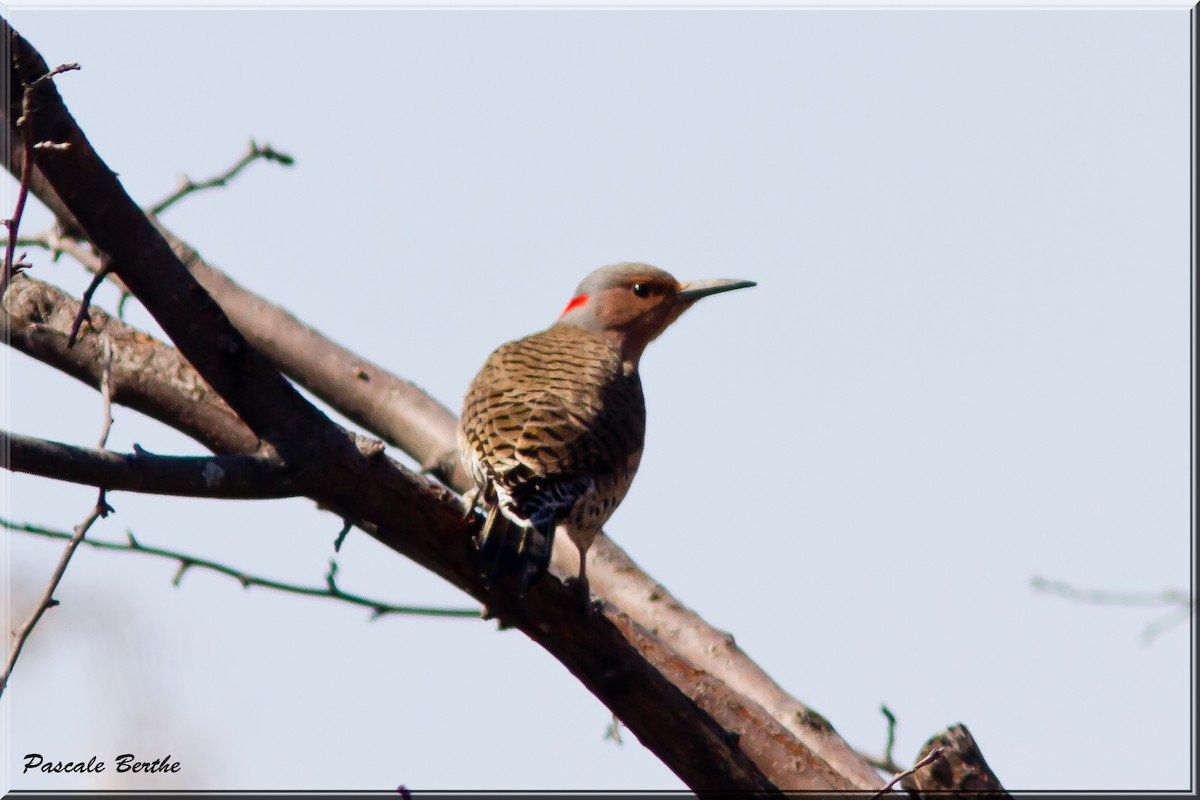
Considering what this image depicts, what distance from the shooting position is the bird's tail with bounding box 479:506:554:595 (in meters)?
3.48

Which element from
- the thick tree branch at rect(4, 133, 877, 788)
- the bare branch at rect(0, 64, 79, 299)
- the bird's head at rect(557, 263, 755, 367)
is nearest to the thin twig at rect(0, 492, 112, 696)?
the bare branch at rect(0, 64, 79, 299)

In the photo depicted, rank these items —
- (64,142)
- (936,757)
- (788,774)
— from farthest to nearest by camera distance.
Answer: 1. (788,774)
2. (936,757)
3. (64,142)

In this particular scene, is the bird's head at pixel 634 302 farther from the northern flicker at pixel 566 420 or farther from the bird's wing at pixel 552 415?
the bird's wing at pixel 552 415

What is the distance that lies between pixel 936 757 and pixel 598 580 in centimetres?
207

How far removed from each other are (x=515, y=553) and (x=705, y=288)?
3268mm

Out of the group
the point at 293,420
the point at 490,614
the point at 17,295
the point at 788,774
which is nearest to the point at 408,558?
the point at 490,614

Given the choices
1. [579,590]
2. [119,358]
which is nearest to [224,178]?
[119,358]

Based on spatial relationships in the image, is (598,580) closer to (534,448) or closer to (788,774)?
(534,448)

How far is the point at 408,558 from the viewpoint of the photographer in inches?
155

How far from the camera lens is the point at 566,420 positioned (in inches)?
181

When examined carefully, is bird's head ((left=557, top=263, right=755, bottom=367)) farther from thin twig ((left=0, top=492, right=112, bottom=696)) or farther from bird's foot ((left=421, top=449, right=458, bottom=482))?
thin twig ((left=0, top=492, right=112, bottom=696))

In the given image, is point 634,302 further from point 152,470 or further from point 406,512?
point 152,470

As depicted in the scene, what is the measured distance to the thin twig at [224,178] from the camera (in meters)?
4.58

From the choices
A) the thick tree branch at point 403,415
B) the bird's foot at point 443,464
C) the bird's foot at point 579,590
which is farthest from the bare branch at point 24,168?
the bird's foot at point 443,464
